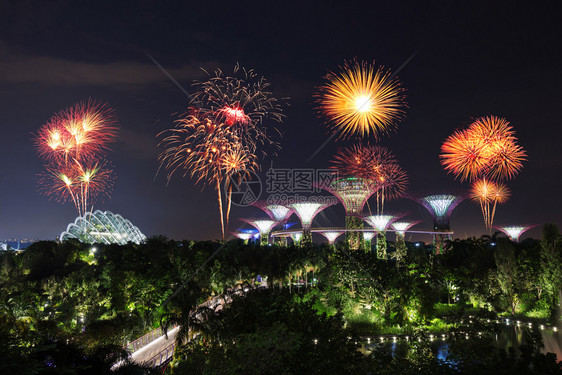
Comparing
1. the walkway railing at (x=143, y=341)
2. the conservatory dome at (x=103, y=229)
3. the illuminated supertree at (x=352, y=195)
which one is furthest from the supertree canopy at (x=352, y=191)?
the conservatory dome at (x=103, y=229)

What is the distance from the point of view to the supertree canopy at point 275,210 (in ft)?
220

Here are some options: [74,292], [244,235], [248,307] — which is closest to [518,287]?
[248,307]

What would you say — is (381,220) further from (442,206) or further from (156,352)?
(156,352)

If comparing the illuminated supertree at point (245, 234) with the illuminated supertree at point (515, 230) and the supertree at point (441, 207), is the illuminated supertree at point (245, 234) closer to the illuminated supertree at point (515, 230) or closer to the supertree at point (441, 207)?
the supertree at point (441, 207)

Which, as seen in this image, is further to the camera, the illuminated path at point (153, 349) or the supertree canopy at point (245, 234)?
the supertree canopy at point (245, 234)

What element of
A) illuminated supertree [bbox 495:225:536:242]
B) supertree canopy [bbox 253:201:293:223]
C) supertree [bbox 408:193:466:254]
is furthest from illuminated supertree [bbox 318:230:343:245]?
illuminated supertree [bbox 495:225:536:242]

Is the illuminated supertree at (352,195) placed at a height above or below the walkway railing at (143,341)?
above

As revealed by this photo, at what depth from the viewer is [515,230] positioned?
7012 centimetres

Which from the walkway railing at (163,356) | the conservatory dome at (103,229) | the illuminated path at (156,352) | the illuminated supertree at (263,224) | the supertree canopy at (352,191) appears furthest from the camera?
the illuminated supertree at (263,224)

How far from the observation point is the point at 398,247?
39.9 m

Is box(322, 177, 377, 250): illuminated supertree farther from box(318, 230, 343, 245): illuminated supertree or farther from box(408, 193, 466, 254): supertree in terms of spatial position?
box(318, 230, 343, 245): illuminated supertree

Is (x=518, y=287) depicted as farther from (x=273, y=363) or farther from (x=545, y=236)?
(x=273, y=363)

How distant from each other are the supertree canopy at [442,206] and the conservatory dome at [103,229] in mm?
51126

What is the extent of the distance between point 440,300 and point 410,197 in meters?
19.4
